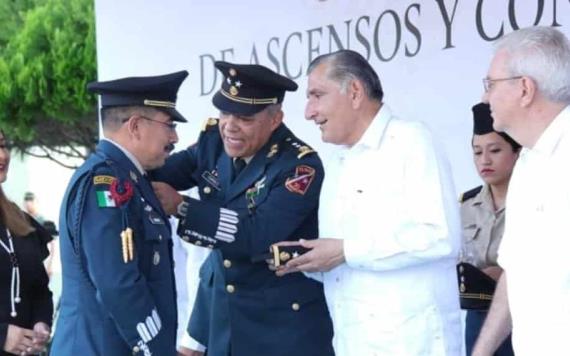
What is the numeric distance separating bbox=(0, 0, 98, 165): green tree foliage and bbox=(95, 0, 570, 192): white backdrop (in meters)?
6.71

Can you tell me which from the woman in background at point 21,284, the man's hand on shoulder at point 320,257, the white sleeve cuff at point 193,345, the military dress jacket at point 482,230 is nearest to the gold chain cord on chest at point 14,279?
the woman in background at point 21,284

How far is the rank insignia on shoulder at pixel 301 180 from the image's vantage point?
11.0 feet

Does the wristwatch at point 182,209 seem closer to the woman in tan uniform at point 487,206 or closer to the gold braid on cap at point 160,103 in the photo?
the gold braid on cap at point 160,103

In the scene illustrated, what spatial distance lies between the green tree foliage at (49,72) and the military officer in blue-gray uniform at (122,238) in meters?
10.1

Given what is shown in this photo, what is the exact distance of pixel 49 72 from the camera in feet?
45.3

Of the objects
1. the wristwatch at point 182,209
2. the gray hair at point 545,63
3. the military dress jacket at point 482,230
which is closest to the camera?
the gray hair at point 545,63

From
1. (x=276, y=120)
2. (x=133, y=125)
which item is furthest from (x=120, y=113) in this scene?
(x=276, y=120)

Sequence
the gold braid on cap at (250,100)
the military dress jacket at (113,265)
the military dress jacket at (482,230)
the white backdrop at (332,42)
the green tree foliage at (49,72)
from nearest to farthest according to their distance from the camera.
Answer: the military dress jacket at (113,265) < the gold braid on cap at (250,100) < the military dress jacket at (482,230) < the white backdrop at (332,42) < the green tree foliage at (49,72)

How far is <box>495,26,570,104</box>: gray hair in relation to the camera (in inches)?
95.3

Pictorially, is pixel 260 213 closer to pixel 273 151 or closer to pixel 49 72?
pixel 273 151

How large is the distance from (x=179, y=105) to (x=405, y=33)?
182 centimetres

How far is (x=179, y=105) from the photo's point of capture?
20.5 ft

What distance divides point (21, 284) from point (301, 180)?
1187 millimetres

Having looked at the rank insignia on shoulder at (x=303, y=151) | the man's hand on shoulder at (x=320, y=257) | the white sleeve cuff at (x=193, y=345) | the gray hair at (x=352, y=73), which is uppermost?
the gray hair at (x=352, y=73)
